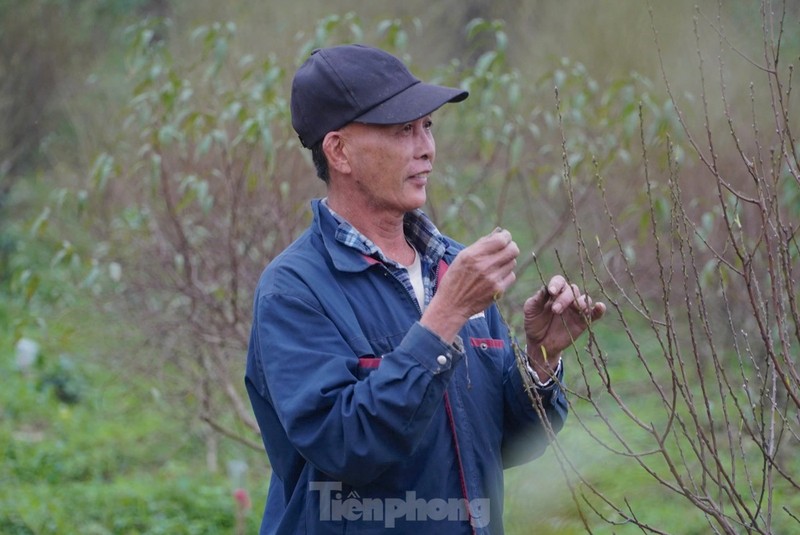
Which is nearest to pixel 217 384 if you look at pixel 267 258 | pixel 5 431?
pixel 267 258

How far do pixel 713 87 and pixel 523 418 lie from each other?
5.73m

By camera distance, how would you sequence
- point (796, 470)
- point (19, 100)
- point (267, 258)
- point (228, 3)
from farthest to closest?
point (19, 100) → point (228, 3) → point (796, 470) → point (267, 258)

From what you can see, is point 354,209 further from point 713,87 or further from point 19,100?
point 19,100

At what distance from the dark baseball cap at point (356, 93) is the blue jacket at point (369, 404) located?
204mm

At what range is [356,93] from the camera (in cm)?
227

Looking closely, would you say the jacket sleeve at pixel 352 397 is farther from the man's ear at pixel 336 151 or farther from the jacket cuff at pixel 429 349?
the man's ear at pixel 336 151

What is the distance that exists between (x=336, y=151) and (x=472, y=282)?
0.50 m

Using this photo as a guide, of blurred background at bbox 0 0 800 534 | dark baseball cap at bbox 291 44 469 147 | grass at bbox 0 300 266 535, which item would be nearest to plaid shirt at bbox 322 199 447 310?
dark baseball cap at bbox 291 44 469 147

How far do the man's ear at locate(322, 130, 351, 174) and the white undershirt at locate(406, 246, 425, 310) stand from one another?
0.84ft

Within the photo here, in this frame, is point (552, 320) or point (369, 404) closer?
point (369, 404)

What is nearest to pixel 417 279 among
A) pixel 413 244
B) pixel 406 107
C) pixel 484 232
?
pixel 413 244

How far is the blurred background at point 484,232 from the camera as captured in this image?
2.13m

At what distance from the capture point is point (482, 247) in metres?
2.02

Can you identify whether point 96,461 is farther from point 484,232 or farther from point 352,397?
point 352,397
